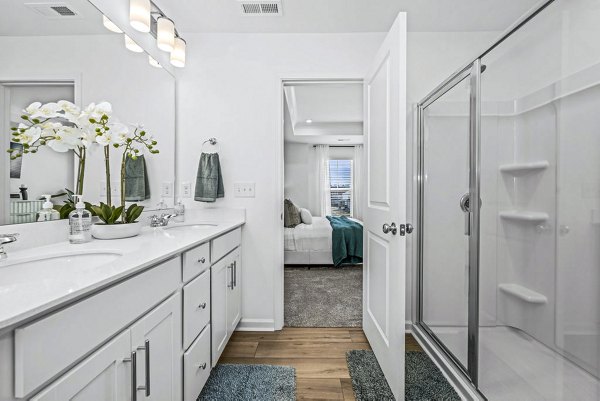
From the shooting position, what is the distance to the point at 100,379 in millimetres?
749

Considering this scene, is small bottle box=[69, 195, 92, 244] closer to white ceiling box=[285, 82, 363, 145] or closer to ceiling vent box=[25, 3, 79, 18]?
ceiling vent box=[25, 3, 79, 18]

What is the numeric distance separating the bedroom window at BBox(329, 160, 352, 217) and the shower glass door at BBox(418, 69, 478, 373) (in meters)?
4.92

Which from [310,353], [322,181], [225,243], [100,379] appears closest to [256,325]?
[310,353]

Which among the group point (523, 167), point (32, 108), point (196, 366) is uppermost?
point (32, 108)

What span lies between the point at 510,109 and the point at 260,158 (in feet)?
6.12

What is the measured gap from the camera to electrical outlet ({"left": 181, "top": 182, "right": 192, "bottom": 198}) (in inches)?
92.2

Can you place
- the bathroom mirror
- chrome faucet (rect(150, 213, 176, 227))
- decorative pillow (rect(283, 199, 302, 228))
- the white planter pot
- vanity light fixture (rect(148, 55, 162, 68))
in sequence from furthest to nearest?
1. decorative pillow (rect(283, 199, 302, 228))
2. vanity light fixture (rect(148, 55, 162, 68))
3. chrome faucet (rect(150, 213, 176, 227))
4. the white planter pot
5. the bathroom mirror

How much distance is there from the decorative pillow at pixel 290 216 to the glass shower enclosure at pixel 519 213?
7.72ft

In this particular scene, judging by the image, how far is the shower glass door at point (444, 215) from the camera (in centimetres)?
198

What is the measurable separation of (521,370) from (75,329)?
2.14 meters

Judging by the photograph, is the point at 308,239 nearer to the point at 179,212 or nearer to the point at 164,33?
the point at 179,212

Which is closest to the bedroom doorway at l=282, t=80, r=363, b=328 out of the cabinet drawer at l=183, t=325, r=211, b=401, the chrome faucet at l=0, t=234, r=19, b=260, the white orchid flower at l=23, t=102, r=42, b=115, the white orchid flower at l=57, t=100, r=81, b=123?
the cabinet drawer at l=183, t=325, r=211, b=401

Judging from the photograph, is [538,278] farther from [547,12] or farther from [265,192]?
[265,192]

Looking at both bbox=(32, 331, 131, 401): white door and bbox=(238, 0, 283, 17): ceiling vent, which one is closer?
bbox=(32, 331, 131, 401): white door
